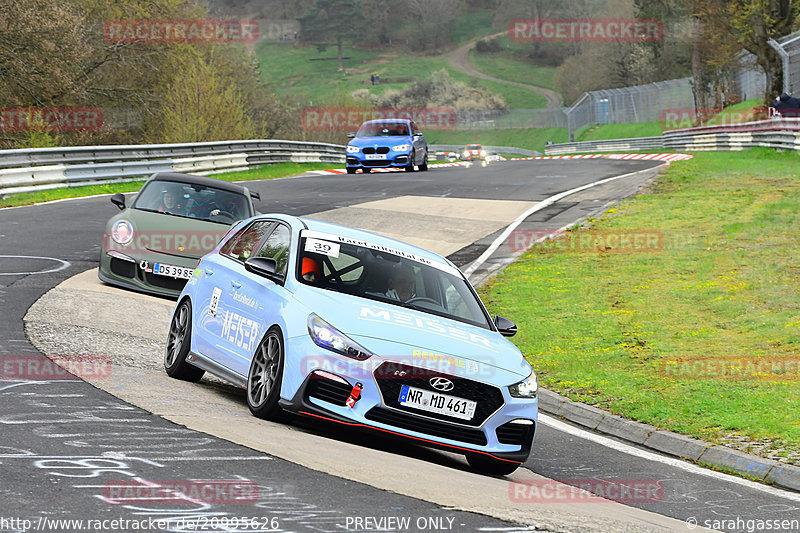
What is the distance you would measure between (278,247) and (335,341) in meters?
1.76

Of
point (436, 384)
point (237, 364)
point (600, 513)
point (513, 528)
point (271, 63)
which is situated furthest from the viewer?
point (271, 63)

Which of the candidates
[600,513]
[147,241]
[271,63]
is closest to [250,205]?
[147,241]

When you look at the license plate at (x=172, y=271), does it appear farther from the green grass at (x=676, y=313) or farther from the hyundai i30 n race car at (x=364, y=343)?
the green grass at (x=676, y=313)

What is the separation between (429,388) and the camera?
720cm

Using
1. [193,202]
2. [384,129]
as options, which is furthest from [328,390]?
[384,129]

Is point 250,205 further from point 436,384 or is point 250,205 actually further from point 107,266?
point 436,384

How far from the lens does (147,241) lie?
1373 centimetres

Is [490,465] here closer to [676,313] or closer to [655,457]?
[655,457]

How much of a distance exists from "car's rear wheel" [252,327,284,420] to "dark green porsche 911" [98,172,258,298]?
5767 mm

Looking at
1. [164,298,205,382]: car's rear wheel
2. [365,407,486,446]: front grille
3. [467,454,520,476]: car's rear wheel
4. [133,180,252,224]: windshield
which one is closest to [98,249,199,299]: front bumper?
[133,180,252,224]: windshield

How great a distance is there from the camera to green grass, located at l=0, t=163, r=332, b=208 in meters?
24.8

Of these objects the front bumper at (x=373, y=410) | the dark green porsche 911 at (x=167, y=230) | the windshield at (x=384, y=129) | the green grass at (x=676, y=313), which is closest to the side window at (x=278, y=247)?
the front bumper at (x=373, y=410)

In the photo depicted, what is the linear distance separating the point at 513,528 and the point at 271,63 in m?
189

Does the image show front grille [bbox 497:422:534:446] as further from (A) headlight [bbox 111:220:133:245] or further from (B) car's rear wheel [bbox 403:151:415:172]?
(B) car's rear wheel [bbox 403:151:415:172]
